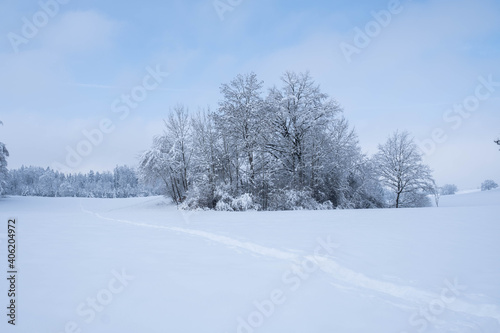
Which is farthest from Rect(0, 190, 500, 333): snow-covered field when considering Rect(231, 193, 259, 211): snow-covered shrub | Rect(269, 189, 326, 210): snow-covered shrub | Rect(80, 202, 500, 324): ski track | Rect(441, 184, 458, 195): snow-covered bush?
Rect(441, 184, 458, 195): snow-covered bush

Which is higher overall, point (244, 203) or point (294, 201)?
point (294, 201)

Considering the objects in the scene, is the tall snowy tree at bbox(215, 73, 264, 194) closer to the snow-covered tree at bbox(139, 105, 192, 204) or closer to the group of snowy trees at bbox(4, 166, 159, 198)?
the snow-covered tree at bbox(139, 105, 192, 204)

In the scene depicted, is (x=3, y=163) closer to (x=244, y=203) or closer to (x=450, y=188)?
(x=244, y=203)

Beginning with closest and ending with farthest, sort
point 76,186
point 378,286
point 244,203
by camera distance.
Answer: point 378,286
point 244,203
point 76,186

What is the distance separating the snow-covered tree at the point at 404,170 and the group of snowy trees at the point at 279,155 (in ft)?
12.2

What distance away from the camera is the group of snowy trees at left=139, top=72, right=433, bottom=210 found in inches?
805

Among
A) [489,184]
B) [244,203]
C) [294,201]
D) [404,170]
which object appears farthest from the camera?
[489,184]

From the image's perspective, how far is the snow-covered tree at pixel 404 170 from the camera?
2645 cm

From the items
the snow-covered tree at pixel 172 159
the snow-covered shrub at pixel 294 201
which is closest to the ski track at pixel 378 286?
the snow-covered shrub at pixel 294 201

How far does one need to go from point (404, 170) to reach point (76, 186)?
11114 centimetres

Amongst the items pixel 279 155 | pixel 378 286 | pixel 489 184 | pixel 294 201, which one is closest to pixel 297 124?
pixel 279 155

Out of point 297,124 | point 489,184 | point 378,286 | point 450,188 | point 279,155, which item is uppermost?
point 297,124

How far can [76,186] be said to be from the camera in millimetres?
98125

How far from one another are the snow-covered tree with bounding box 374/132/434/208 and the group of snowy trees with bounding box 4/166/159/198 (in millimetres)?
68982
